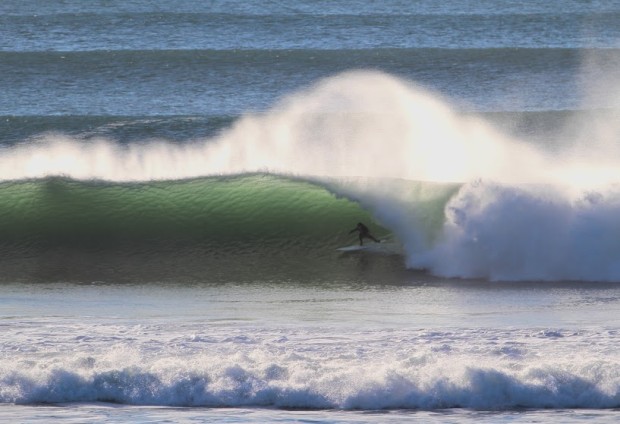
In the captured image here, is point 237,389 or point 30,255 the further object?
point 30,255

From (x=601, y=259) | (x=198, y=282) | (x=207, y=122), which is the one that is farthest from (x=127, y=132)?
(x=601, y=259)

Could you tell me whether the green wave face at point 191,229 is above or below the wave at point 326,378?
above

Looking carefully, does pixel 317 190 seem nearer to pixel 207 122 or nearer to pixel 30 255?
pixel 30 255

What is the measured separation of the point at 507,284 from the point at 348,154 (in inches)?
259

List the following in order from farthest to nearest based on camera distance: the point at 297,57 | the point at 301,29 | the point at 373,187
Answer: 1. the point at 301,29
2. the point at 297,57
3. the point at 373,187

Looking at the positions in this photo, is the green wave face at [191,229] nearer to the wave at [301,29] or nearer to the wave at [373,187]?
the wave at [373,187]

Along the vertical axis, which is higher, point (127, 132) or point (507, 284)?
point (127, 132)

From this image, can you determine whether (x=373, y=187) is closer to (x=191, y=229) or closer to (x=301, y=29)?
(x=191, y=229)

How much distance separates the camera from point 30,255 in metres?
12.2

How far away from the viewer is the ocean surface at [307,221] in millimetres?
7336

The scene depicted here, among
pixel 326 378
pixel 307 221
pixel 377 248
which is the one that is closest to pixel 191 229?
pixel 307 221

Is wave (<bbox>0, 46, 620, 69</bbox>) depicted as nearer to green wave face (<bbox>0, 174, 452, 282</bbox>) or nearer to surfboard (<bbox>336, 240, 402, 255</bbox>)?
green wave face (<bbox>0, 174, 452, 282</bbox>)

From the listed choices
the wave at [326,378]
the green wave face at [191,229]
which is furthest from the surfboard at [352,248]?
the wave at [326,378]

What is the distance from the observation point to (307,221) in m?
12.8
